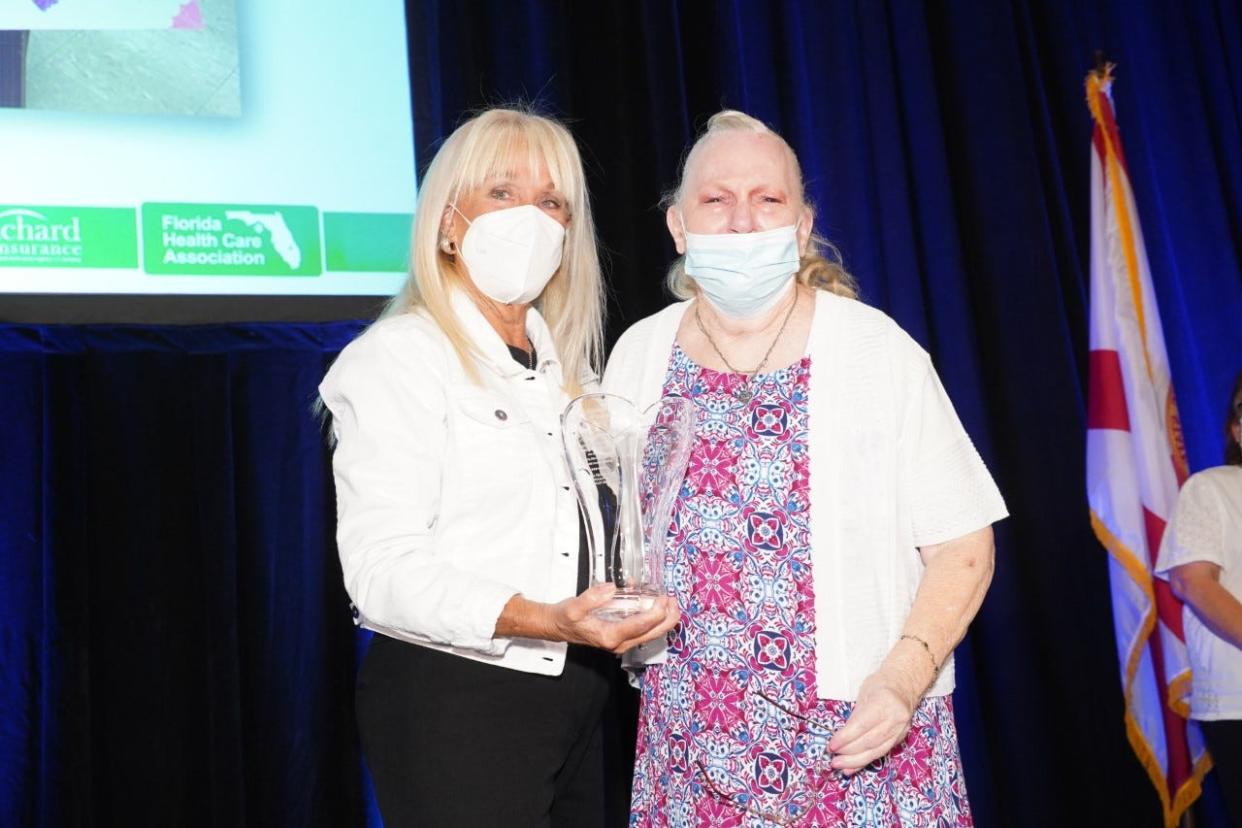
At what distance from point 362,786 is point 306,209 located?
1.51 meters

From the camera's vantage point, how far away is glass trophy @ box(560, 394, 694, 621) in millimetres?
1440

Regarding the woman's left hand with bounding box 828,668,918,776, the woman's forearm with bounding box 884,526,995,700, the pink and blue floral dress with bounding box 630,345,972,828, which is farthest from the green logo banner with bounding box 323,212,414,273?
the woman's left hand with bounding box 828,668,918,776

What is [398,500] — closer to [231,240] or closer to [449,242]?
[449,242]

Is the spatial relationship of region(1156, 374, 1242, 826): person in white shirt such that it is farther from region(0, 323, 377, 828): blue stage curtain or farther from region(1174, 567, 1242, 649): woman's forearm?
region(0, 323, 377, 828): blue stage curtain

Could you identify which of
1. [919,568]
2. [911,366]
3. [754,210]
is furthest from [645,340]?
[919,568]

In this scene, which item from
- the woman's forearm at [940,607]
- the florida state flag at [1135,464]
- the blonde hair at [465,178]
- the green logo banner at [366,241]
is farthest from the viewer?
the florida state flag at [1135,464]

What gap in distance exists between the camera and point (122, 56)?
2801 mm

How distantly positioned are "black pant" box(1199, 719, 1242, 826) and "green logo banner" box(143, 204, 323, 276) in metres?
2.56

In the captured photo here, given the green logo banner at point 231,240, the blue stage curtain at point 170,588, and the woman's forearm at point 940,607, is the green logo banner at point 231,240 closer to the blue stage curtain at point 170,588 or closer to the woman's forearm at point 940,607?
the blue stage curtain at point 170,588

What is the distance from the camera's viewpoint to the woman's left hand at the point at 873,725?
1399 millimetres

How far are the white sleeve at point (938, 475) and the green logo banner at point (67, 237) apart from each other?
203 cm

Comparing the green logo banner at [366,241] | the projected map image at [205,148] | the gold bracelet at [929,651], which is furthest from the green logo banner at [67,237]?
the gold bracelet at [929,651]

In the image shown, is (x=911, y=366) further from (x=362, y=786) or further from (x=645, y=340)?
(x=362, y=786)

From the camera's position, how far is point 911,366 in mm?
1712
